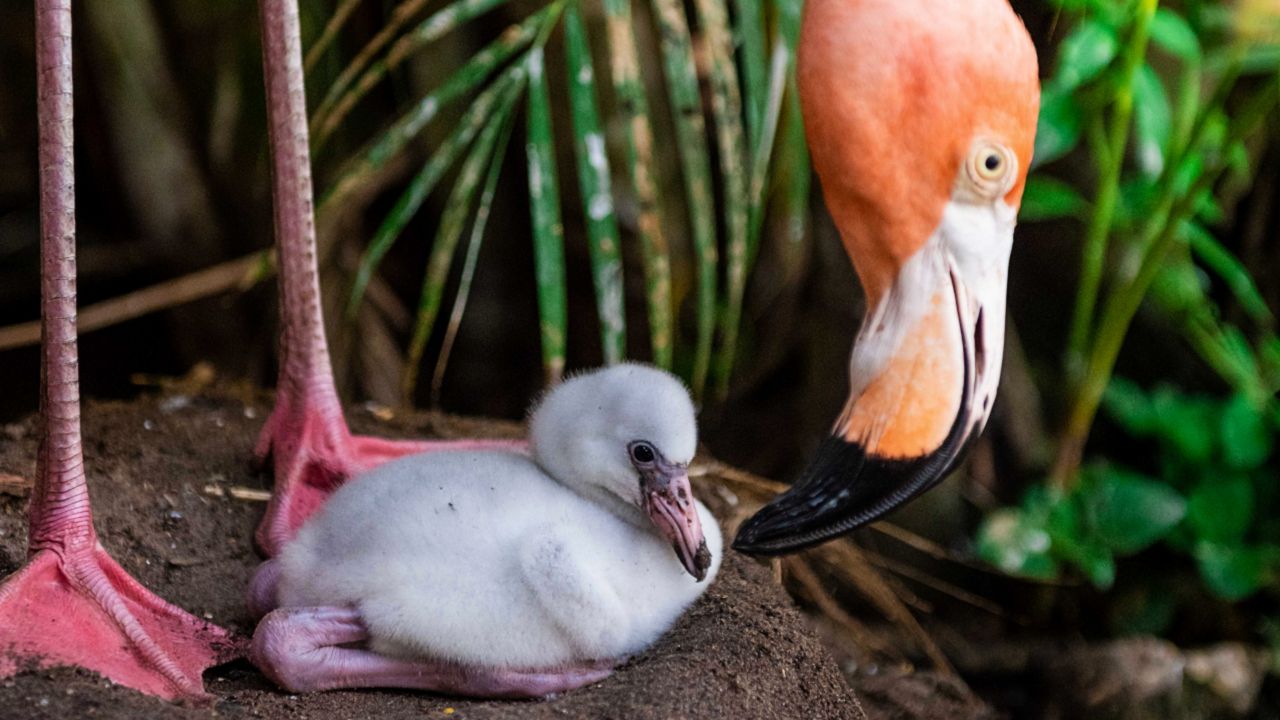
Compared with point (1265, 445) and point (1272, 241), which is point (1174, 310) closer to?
point (1265, 445)

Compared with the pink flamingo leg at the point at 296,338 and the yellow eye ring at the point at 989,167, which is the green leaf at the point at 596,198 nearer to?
the pink flamingo leg at the point at 296,338

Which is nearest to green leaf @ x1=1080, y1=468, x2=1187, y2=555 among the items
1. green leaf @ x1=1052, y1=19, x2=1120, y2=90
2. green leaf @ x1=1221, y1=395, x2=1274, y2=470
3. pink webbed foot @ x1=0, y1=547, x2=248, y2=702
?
green leaf @ x1=1221, y1=395, x2=1274, y2=470

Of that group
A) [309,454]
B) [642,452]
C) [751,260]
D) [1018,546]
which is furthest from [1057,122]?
[309,454]

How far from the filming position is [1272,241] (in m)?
2.37

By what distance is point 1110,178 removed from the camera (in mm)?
1891

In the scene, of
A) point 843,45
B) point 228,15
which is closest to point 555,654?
point 843,45

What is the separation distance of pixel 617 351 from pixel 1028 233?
1.38 metres

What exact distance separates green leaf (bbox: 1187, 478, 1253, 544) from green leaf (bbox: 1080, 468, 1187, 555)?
0.03 meters

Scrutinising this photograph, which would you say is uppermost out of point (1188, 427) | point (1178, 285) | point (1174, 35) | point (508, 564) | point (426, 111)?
point (426, 111)

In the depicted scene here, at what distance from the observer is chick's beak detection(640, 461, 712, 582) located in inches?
42.9

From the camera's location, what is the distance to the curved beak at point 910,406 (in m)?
1.15

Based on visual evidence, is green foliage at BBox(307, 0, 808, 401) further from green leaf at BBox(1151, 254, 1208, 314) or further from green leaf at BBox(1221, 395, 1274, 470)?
green leaf at BBox(1221, 395, 1274, 470)

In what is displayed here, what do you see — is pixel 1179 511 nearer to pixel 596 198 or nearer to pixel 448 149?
pixel 596 198

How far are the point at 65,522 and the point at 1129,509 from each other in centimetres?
160
